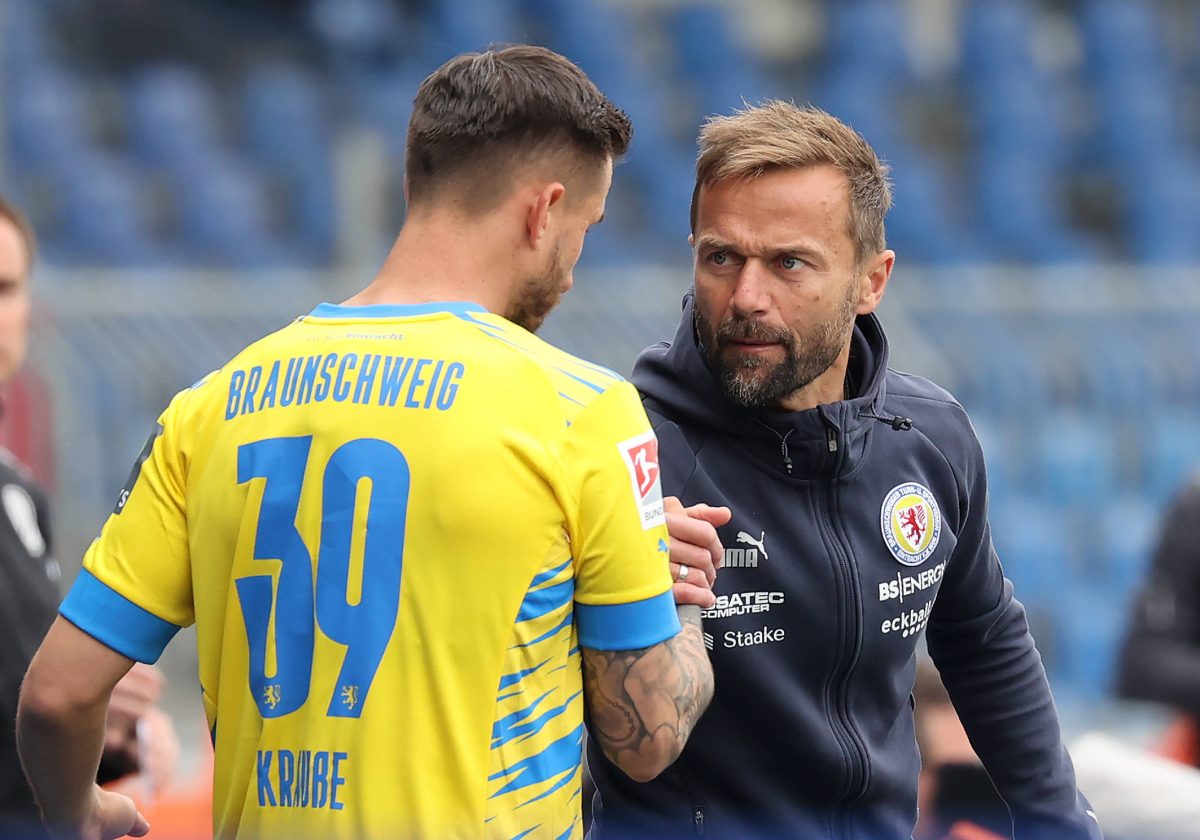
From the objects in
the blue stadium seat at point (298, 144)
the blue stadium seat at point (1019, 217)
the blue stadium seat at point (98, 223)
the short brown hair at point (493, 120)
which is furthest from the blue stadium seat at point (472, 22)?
the short brown hair at point (493, 120)

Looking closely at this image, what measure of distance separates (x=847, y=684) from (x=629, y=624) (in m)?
0.58

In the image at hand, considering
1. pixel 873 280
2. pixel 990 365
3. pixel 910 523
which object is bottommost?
pixel 910 523

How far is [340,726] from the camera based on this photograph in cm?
190

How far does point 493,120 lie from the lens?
6.68 ft

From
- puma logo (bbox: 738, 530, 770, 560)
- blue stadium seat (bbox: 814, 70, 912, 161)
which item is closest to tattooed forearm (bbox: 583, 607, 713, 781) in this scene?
puma logo (bbox: 738, 530, 770, 560)

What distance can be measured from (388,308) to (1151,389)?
25.2 ft

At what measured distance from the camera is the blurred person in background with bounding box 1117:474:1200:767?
3.96 metres

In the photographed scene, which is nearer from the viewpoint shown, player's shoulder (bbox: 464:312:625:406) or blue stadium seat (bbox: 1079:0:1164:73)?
player's shoulder (bbox: 464:312:625:406)

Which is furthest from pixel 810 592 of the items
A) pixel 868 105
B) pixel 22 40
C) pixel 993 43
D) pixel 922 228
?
pixel 993 43

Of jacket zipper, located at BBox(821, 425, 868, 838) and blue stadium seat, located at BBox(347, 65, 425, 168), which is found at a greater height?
blue stadium seat, located at BBox(347, 65, 425, 168)

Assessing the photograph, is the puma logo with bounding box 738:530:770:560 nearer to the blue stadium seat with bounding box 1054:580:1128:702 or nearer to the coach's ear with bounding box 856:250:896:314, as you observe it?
the coach's ear with bounding box 856:250:896:314

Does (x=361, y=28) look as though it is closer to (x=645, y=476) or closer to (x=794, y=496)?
(x=794, y=496)

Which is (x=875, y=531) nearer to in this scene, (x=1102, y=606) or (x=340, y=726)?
(x=340, y=726)

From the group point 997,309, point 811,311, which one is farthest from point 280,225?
point 811,311
